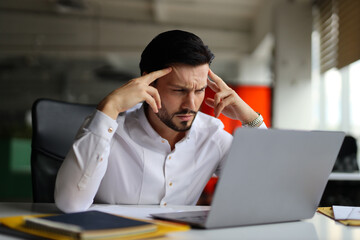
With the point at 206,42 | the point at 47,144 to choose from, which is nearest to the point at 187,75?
the point at 47,144

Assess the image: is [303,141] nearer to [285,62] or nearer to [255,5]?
[285,62]

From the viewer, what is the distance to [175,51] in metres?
1.67

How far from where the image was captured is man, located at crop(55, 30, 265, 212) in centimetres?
162

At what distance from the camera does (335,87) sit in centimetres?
625

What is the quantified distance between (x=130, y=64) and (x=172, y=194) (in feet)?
35.6

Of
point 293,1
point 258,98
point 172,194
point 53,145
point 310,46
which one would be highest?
point 293,1

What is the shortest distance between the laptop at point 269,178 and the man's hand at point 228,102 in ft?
2.01

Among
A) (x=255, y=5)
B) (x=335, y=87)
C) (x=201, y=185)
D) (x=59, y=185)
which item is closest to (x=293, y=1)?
(x=335, y=87)

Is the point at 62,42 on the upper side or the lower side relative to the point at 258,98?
upper

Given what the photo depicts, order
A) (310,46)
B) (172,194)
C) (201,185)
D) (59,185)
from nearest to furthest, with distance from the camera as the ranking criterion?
(59,185) < (172,194) < (201,185) < (310,46)

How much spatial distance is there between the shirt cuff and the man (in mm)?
117

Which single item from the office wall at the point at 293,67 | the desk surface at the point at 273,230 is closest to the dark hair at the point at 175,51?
the desk surface at the point at 273,230

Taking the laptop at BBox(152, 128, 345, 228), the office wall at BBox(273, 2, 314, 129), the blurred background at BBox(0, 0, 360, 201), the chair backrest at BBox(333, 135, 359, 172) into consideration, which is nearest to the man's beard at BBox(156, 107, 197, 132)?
the laptop at BBox(152, 128, 345, 228)

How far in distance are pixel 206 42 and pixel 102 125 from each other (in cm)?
825
